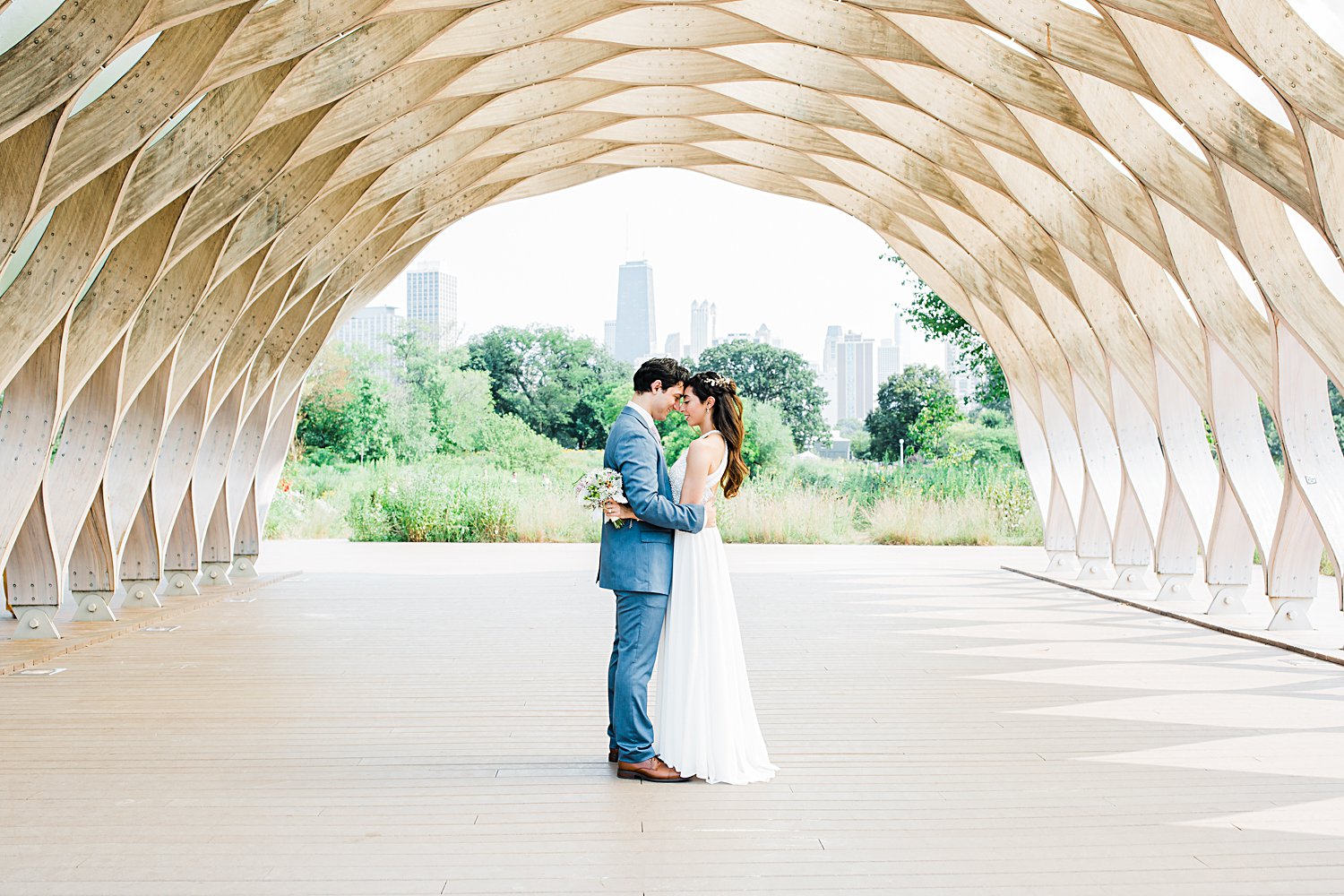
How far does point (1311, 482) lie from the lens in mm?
10922

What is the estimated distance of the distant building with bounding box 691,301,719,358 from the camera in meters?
77.2

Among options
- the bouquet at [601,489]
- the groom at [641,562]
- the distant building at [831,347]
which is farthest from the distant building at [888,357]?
the bouquet at [601,489]

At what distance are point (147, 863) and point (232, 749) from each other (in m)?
2.17

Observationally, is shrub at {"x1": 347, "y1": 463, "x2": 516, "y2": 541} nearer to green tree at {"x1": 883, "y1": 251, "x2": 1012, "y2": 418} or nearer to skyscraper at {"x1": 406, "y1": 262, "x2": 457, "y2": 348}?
green tree at {"x1": 883, "y1": 251, "x2": 1012, "y2": 418}

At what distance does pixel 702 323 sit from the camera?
3105 inches

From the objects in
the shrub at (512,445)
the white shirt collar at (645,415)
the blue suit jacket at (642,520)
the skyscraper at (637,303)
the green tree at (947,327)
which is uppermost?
the skyscraper at (637,303)

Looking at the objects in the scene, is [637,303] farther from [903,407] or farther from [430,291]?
[903,407]

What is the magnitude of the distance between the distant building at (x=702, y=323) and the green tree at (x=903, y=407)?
2761 cm

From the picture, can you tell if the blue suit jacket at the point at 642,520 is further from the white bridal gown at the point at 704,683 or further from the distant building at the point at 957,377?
the distant building at the point at 957,377

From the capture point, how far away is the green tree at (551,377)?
4856 cm

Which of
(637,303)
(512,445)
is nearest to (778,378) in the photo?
(512,445)

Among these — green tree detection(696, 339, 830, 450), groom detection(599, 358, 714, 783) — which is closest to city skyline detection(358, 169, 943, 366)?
green tree detection(696, 339, 830, 450)

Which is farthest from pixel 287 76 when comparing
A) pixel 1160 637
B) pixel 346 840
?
pixel 1160 637

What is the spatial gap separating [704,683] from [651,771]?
0.55 meters
